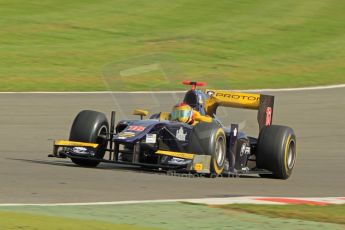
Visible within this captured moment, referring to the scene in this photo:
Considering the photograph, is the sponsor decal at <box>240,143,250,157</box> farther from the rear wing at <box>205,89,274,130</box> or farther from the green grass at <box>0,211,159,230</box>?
the green grass at <box>0,211,159,230</box>

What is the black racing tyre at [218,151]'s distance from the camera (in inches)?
521

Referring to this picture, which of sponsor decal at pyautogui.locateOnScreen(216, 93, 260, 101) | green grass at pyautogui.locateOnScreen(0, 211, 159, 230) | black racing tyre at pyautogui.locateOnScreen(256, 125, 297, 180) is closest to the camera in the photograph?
green grass at pyautogui.locateOnScreen(0, 211, 159, 230)

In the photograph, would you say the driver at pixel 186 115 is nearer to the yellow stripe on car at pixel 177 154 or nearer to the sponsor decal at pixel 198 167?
the yellow stripe on car at pixel 177 154

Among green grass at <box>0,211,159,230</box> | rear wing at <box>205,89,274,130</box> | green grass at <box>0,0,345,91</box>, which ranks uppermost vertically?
green grass at <box>0,0,345,91</box>

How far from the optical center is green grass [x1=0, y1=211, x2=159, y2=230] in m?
7.79

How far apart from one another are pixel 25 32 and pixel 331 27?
1123 cm

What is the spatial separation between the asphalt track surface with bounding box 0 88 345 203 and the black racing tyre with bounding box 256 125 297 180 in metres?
0.23

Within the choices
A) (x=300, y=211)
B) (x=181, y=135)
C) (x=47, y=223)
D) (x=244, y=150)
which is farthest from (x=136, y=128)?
(x=47, y=223)

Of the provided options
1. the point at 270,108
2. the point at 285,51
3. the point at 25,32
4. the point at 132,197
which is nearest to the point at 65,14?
the point at 25,32

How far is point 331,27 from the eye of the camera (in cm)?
3622

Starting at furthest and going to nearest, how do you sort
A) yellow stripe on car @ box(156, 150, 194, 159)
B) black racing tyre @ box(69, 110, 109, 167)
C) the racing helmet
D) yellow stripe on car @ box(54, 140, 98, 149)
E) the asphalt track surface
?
1. the racing helmet
2. black racing tyre @ box(69, 110, 109, 167)
3. yellow stripe on car @ box(54, 140, 98, 149)
4. yellow stripe on car @ box(156, 150, 194, 159)
5. the asphalt track surface

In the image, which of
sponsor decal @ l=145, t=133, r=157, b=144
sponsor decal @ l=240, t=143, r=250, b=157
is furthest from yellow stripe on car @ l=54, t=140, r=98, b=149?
sponsor decal @ l=240, t=143, r=250, b=157

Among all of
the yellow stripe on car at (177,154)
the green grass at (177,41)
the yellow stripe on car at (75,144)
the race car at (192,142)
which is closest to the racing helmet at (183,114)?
the race car at (192,142)

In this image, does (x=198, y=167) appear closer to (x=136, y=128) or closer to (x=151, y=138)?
(x=151, y=138)
